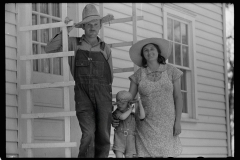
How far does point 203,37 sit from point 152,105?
16.4ft

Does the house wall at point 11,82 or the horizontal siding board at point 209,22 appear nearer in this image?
the house wall at point 11,82

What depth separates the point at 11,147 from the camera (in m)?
5.83

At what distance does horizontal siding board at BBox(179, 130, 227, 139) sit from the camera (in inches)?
367

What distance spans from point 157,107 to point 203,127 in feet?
15.3

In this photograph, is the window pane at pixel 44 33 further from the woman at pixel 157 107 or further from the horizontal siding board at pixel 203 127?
the horizontal siding board at pixel 203 127

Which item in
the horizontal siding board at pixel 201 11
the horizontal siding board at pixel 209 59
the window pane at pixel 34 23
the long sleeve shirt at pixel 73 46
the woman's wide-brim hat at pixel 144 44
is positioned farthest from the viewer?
the horizontal siding board at pixel 209 59

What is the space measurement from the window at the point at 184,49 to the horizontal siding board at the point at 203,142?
0.47 meters

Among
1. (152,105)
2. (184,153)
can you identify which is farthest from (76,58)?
(184,153)

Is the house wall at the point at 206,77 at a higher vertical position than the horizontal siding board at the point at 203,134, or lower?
higher

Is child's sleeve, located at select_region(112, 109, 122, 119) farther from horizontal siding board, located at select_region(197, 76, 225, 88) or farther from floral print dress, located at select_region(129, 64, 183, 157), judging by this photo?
horizontal siding board, located at select_region(197, 76, 225, 88)

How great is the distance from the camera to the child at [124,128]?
17.1 ft

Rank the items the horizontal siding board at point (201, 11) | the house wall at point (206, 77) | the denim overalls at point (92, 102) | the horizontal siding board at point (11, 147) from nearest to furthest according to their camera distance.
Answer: the denim overalls at point (92, 102)
the horizontal siding board at point (11, 147)
the house wall at point (206, 77)
the horizontal siding board at point (201, 11)

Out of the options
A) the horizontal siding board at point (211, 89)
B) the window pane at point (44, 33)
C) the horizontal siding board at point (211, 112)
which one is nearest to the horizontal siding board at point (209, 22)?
the horizontal siding board at point (211, 89)
